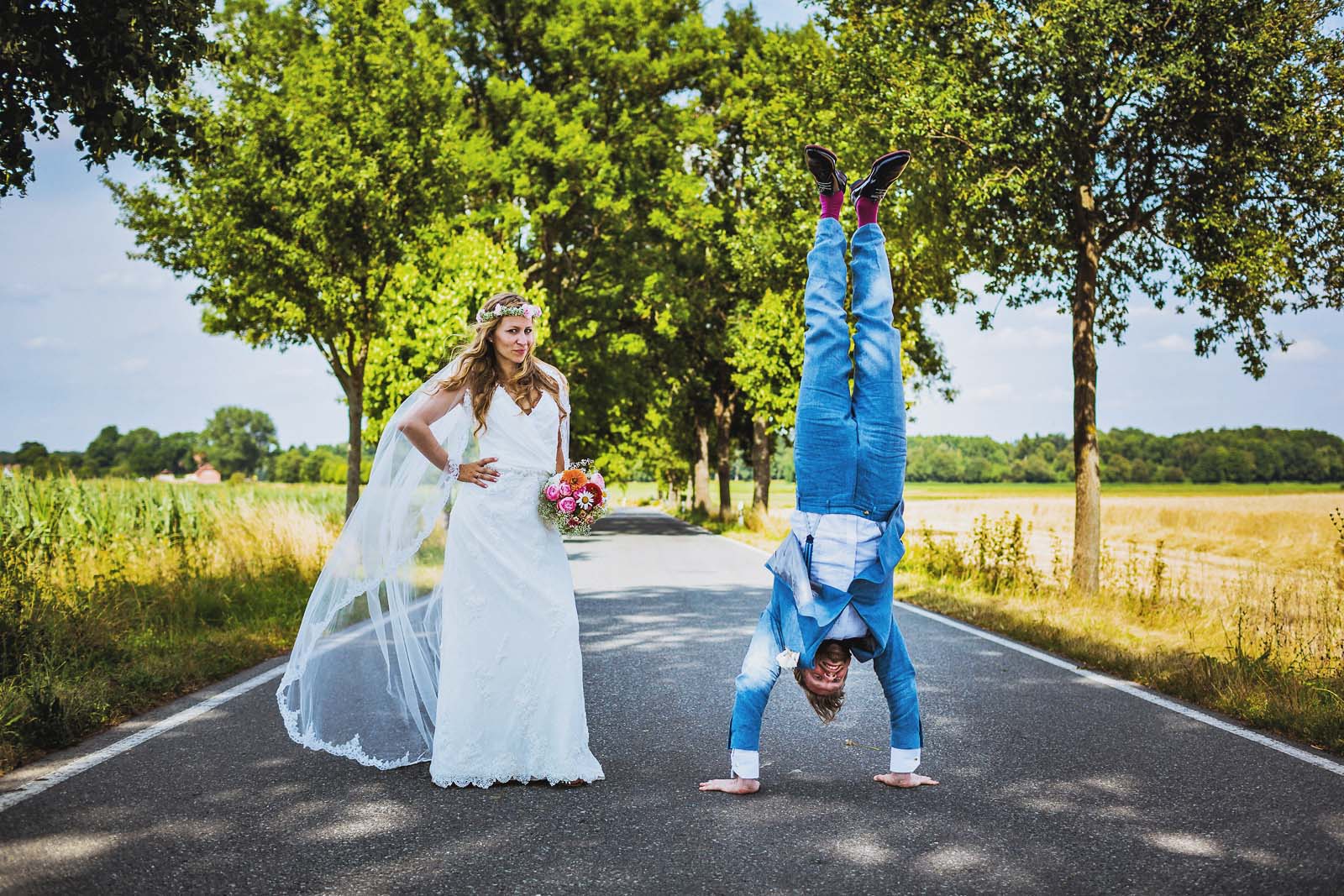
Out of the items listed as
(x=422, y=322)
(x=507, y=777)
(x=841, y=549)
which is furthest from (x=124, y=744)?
(x=422, y=322)

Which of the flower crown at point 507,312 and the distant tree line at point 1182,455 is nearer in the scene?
the flower crown at point 507,312

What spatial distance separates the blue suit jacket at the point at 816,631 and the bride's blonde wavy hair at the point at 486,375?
1.58 meters

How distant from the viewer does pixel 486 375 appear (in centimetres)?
518

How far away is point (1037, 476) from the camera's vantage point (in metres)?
91.0

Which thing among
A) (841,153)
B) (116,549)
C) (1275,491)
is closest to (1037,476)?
(1275,491)

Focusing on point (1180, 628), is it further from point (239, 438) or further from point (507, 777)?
point (239, 438)

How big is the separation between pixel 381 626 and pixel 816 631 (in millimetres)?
2378

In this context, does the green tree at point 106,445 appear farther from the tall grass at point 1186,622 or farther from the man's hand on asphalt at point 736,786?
the man's hand on asphalt at point 736,786

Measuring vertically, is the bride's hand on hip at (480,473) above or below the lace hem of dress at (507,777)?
above

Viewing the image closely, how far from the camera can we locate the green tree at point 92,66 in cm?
638

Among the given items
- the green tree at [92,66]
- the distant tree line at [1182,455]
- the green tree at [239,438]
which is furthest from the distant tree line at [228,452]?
the distant tree line at [1182,455]

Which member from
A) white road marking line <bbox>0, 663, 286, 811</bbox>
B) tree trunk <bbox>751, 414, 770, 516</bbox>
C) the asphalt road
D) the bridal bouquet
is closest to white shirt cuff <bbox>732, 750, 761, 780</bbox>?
the asphalt road

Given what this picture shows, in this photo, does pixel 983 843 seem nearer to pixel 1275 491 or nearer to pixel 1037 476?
pixel 1275 491

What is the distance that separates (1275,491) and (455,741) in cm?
6798
